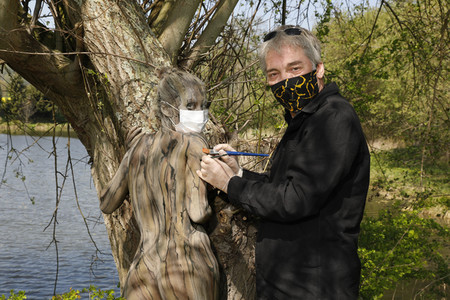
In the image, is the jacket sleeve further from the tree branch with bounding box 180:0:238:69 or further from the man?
the tree branch with bounding box 180:0:238:69

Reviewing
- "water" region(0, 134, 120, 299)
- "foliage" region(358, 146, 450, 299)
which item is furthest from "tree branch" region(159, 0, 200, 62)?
"water" region(0, 134, 120, 299)

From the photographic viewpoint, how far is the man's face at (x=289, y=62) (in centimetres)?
235

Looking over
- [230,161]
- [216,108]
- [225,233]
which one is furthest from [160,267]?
[216,108]

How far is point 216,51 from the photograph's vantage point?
550 cm

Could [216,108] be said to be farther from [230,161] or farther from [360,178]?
[360,178]

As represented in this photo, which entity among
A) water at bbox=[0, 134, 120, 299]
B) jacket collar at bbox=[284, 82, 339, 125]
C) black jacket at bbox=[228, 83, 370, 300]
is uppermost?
jacket collar at bbox=[284, 82, 339, 125]

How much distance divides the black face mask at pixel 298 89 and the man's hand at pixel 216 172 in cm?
44

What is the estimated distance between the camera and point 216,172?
2.44 meters

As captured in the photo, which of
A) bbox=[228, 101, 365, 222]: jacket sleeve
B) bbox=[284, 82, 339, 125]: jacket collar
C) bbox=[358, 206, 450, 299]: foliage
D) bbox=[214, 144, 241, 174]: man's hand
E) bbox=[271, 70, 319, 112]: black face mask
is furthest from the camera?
bbox=[358, 206, 450, 299]: foliage

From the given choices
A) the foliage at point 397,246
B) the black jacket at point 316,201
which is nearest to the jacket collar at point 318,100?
the black jacket at point 316,201

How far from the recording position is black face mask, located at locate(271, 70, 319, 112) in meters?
2.36

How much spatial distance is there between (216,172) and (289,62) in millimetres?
642

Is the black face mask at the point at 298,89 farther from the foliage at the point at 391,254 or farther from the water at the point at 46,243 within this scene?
the water at the point at 46,243

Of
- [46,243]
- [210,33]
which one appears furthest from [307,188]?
[46,243]
